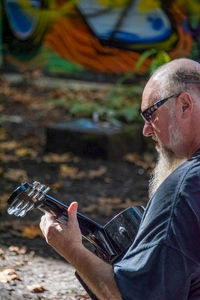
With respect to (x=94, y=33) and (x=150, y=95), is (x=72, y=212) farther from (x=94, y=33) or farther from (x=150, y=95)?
(x=94, y=33)

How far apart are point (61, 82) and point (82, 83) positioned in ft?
1.48

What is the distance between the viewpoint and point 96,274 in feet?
6.95

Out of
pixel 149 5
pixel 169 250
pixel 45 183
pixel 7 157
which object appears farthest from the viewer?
pixel 149 5

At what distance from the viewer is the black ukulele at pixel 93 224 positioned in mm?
2406

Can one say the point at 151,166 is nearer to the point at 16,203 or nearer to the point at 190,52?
the point at 16,203

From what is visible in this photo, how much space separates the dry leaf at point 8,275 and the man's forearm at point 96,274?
1585mm

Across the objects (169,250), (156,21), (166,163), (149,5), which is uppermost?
(149,5)

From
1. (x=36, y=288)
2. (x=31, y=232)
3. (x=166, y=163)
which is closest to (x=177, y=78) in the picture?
(x=166, y=163)

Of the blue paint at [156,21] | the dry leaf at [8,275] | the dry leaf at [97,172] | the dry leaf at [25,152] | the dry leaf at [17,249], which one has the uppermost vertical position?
the blue paint at [156,21]

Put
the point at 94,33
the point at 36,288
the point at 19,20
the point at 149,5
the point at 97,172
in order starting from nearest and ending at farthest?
the point at 36,288 → the point at 97,172 → the point at 149,5 → the point at 94,33 → the point at 19,20

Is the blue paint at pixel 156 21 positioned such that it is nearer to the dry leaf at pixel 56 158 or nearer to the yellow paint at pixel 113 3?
the yellow paint at pixel 113 3

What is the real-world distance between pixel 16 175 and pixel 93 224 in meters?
4.09

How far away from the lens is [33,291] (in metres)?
3.64

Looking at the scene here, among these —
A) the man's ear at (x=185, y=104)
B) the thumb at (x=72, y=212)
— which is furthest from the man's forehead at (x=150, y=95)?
the thumb at (x=72, y=212)
